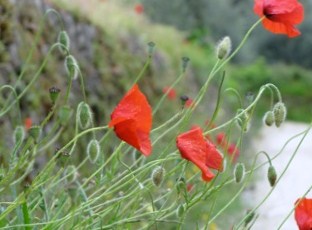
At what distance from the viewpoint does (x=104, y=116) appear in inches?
233

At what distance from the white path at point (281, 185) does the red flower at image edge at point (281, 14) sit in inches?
122

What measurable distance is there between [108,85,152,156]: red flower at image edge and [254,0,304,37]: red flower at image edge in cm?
49

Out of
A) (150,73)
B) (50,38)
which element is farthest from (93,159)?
(150,73)

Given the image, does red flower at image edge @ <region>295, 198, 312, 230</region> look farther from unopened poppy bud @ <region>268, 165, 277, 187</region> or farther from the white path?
the white path

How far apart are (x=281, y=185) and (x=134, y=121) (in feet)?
25.3

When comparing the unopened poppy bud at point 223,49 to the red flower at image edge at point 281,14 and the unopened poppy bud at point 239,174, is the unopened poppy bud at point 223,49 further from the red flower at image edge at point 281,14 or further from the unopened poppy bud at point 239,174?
the unopened poppy bud at point 239,174

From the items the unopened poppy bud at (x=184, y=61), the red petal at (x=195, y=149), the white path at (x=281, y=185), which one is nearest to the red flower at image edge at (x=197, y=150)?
the red petal at (x=195, y=149)

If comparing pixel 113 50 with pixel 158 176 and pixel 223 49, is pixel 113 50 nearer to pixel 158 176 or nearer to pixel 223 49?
pixel 223 49

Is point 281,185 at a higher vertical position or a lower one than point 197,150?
lower

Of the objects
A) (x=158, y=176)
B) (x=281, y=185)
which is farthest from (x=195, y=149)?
(x=281, y=185)

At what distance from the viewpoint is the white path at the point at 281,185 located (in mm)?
6878

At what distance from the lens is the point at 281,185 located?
9.04 metres

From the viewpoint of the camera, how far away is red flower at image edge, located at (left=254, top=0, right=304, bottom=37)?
1875 mm

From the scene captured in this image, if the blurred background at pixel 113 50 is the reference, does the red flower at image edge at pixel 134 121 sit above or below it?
above
